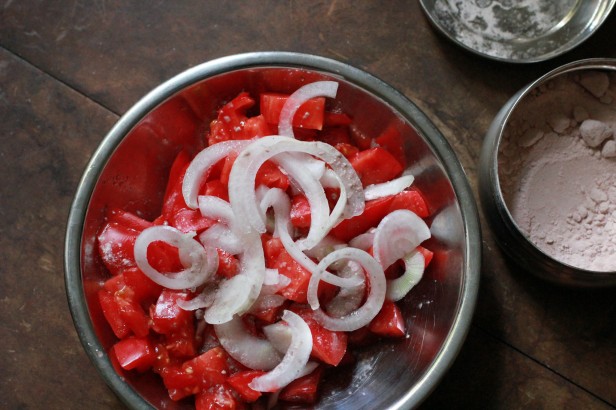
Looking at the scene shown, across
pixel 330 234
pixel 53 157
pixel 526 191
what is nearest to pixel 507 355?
pixel 526 191

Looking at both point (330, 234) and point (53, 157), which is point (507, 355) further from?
point (53, 157)

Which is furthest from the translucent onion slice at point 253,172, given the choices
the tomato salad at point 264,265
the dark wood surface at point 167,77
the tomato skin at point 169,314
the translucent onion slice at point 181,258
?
the dark wood surface at point 167,77

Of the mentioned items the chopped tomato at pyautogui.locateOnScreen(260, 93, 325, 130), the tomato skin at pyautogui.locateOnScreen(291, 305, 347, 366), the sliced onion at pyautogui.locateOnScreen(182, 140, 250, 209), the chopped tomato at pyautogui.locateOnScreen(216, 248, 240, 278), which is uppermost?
the chopped tomato at pyautogui.locateOnScreen(260, 93, 325, 130)

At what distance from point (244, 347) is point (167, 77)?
0.75 meters

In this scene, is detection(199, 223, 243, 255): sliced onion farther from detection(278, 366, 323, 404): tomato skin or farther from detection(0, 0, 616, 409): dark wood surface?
detection(0, 0, 616, 409): dark wood surface

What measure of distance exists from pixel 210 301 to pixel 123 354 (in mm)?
211

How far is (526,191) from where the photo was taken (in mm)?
1559

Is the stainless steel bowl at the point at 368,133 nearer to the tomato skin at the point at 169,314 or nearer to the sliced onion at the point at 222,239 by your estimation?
the tomato skin at the point at 169,314

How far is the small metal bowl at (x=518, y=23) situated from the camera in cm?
172

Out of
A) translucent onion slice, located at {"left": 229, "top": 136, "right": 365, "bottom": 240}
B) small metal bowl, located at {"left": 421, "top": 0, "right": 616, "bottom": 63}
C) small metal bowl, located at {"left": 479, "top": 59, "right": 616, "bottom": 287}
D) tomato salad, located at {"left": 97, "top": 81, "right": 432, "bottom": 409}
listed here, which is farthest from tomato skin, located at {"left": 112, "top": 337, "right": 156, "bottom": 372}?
small metal bowl, located at {"left": 421, "top": 0, "right": 616, "bottom": 63}

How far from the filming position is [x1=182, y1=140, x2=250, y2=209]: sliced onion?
1411 millimetres

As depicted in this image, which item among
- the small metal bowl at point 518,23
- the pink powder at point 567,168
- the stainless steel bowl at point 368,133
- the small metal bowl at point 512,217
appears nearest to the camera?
the stainless steel bowl at point 368,133

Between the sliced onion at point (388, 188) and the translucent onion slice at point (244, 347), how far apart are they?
0.40 meters

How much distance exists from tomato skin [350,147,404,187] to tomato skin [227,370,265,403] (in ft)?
1.61
